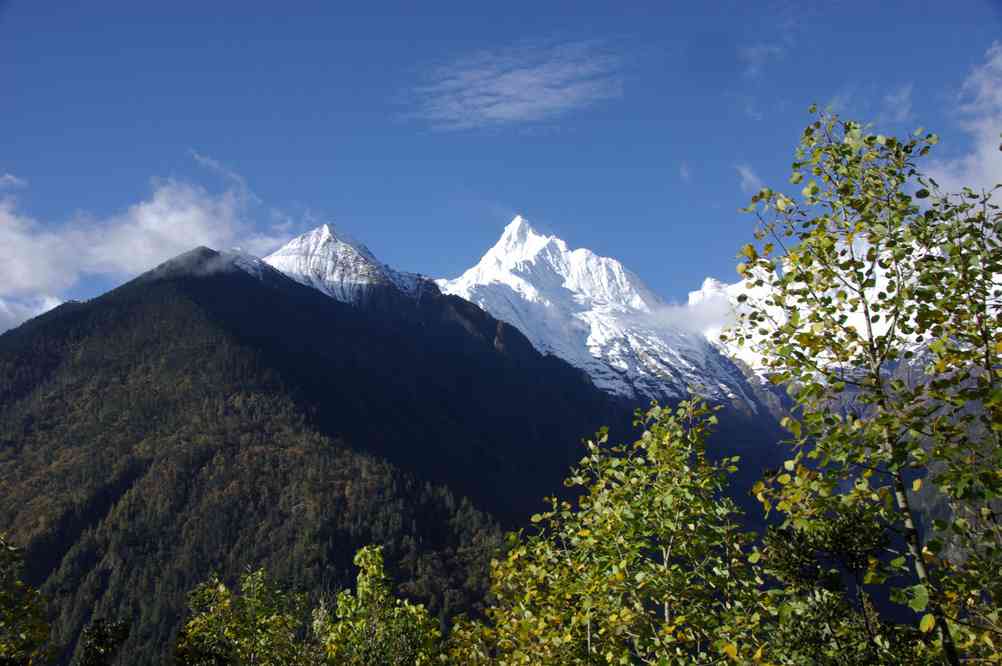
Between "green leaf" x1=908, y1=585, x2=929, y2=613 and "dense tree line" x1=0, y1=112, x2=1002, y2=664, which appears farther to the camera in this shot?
"dense tree line" x1=0, y1=112, x2=1002, y2=664

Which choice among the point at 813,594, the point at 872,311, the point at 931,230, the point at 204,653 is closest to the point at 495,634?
the point at 813,594

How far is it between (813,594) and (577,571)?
4.01m

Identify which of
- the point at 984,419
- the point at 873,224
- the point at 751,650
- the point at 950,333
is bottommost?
the point at 751,650

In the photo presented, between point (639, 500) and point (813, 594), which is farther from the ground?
point (639, 500)

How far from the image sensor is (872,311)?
7.98 metres

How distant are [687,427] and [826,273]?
5.93 metres

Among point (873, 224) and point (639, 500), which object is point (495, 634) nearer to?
point (639, 500)

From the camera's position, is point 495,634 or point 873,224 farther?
point 495,634

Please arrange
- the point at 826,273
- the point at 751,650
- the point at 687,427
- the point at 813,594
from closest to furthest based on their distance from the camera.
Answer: the point at 826,273, the point at 813,594, the point at 751,650, the point at 687,427

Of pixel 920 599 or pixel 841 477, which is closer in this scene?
pixel 920 599

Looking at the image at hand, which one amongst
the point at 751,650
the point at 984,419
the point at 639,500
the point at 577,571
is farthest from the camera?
the point at 577,571

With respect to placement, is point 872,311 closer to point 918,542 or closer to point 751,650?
point 918,542

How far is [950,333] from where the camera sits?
7.32 metres

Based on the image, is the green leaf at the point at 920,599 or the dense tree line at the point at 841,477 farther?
the dense tree line at the point at 841,477
